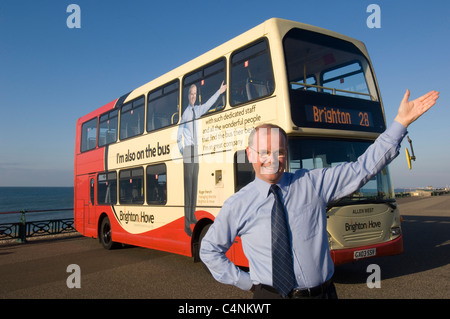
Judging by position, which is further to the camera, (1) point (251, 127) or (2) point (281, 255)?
(1) point (251, 127)

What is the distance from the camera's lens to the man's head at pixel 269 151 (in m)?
2.26

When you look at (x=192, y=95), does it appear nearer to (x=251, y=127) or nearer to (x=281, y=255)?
(x=251, y=127)

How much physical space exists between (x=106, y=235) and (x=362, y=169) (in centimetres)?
1150

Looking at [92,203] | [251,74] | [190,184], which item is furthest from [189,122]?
[92,203]

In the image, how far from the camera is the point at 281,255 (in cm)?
225

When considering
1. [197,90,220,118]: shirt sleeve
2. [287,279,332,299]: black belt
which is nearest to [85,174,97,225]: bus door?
[197,90,220,118]: shirt sleeve

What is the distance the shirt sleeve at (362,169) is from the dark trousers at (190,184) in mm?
5867

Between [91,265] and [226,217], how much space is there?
836 cm

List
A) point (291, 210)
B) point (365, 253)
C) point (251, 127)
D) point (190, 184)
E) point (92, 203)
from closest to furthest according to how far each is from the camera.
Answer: point (291, 210) < point (365, 253) < point (251, 127) < point (190, 184) < point (92, 203)

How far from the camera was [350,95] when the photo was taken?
23.7 feet

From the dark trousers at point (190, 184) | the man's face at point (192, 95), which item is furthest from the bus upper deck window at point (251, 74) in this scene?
the dark trousers at point (190, 184)

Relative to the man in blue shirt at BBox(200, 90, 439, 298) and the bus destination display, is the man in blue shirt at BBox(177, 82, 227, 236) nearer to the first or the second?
the bus destination display

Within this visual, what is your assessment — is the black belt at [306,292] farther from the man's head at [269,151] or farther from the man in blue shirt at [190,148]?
the man in blue shirt at [190,148]

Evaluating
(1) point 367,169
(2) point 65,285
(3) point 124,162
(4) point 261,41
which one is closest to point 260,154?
(1) point 367,169
